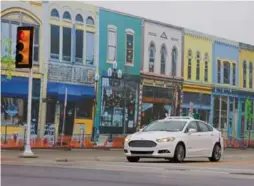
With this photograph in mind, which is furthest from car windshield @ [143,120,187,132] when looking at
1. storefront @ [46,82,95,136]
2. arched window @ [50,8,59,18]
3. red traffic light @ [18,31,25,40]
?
arched window @ [50,8,59,18]

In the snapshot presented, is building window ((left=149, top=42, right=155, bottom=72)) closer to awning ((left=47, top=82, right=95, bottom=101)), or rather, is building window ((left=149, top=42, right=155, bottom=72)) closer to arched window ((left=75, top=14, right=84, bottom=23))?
awning ((left=47, top=82, right=95, bottom=101))

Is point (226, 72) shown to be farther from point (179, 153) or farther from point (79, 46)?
point (179, 153)

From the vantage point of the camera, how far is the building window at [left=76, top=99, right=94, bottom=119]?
105 ft

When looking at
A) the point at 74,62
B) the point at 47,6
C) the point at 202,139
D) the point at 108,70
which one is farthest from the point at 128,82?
the point at 202,139

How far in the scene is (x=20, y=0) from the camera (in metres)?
29.1

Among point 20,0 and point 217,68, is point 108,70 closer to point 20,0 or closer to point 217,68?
→ point 20,0

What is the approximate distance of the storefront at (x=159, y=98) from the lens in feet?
120

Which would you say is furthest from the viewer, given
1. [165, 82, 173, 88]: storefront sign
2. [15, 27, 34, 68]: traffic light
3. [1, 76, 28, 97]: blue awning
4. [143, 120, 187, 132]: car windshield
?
[165, 82, 173, 88]: storefront sign

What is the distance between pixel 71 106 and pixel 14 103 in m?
3.74

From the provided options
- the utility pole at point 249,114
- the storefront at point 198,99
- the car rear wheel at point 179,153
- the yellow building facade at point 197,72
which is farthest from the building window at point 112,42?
the utility pole at point 249,114

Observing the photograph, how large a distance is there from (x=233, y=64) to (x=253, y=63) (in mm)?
3291

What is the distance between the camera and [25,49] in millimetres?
20828

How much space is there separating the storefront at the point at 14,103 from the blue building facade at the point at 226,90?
17088 millimetres

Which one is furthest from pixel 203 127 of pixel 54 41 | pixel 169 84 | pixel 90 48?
pixel 169 84
